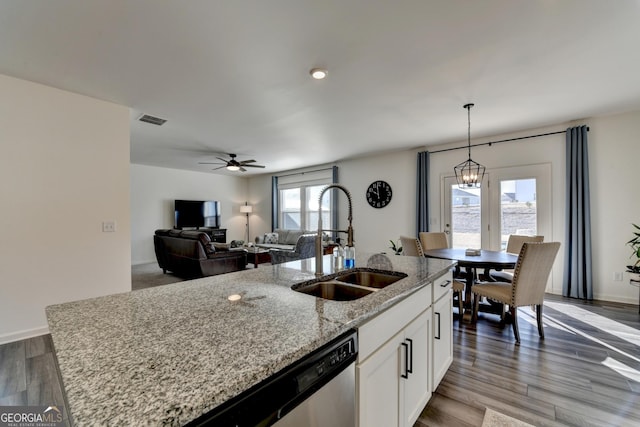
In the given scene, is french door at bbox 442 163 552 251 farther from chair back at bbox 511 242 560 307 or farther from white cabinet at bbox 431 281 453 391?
white cabinet at bbox 431 281 453 391

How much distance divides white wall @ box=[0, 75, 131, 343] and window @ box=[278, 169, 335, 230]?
461 centimetres

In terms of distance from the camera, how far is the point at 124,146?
332 centimetres

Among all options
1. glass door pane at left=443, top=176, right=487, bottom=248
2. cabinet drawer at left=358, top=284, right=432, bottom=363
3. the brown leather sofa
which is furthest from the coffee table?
cabinet drawer at left=358, top=284, right=432, bottom=363

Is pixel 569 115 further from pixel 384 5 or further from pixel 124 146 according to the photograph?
pixel 124 146

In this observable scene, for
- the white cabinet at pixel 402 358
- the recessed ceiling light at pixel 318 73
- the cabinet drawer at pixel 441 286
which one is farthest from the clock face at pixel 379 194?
the white cabinet at pixel 402 358

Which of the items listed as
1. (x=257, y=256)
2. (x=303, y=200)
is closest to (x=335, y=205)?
(x=303, y=200)

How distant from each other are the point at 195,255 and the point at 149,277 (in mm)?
1552

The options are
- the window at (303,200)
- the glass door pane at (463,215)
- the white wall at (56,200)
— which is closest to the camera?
the white wall at (56,200)

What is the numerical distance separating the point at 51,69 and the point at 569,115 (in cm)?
608

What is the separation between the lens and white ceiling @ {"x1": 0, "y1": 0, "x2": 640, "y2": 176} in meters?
1.86

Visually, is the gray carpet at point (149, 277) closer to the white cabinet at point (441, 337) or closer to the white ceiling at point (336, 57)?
the white ceiling at point (336, 57)

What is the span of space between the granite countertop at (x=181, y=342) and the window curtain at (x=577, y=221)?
159 inches

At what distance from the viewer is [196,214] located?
7.73 metres

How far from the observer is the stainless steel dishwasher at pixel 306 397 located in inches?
24.0
